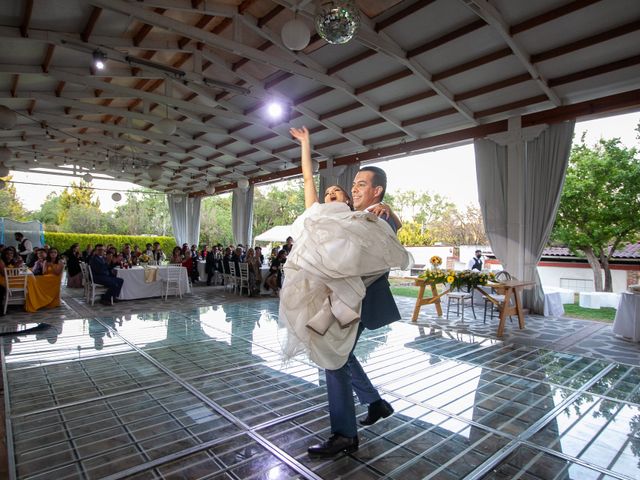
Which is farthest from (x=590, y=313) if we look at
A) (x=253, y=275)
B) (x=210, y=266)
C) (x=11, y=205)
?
(x=11, y=205)

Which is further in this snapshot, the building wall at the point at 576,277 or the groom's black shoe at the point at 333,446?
the building wall at the point at 576,277

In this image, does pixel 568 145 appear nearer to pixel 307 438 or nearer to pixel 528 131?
pixel 528 131

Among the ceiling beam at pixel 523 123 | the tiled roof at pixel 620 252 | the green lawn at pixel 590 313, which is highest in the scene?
the ceiling beam at pixel 523 123

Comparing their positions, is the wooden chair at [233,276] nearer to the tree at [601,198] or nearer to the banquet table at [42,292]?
the banquet table at [42,292]

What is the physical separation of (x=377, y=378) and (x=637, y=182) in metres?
10.5

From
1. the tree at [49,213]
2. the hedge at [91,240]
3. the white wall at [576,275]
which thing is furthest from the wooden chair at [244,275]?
the tree at [49,213]

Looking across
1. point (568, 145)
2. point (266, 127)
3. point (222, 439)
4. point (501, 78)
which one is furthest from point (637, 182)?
point (222, 439)

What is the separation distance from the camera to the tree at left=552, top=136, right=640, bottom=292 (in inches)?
389

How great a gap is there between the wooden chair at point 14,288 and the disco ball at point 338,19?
639 cm

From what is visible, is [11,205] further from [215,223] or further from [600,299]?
[600,299]

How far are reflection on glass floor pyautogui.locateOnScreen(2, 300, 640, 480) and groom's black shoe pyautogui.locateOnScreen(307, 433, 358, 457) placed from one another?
0.20ft

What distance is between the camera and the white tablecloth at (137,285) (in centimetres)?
792

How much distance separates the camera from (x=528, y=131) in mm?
6723

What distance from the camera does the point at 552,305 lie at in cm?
702
